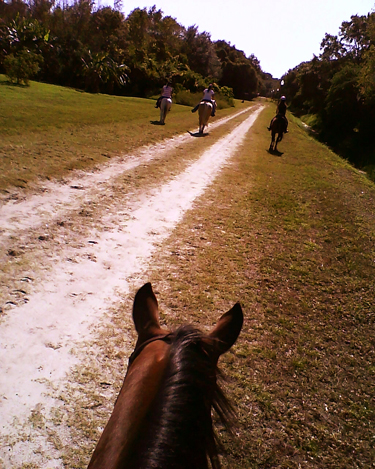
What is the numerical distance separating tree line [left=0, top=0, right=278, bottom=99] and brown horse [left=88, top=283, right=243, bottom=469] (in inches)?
857

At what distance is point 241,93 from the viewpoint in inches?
2938

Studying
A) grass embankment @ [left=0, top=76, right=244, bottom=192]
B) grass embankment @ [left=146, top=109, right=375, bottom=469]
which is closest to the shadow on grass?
grass embankment @ [left=0, top=76, right=244, bottom=192]

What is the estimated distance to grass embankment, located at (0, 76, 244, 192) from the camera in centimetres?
760

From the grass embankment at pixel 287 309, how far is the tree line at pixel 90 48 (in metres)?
18.4

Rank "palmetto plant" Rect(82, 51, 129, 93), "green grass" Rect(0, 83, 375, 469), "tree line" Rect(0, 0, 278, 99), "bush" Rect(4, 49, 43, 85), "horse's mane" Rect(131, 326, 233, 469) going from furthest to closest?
"palmetto plant" Rect(82, 51, 129, 93) → "tree line" Rect(0, 0, 278, 99) → "bush" Rect(4, 49, 43, 85) → "green grass" Rect(0, 83, 375, 469) → "horse's mane" Rect(131, 326, 233, 469)

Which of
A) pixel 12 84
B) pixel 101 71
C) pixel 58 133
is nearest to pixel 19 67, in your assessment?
pixel 12 84

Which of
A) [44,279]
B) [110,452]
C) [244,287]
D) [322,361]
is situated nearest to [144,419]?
[110,452]

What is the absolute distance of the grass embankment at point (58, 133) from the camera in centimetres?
760

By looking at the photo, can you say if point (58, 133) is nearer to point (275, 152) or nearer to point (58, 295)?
point (58, 295)

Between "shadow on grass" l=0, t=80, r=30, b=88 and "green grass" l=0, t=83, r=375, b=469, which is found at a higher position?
"shadow on grass" l=0, t=80, r=30, b=88

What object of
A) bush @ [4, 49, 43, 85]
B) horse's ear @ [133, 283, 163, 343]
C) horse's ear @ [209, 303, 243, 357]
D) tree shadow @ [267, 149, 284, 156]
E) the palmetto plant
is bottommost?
horse's ear @ [133, 283, 163, 343]

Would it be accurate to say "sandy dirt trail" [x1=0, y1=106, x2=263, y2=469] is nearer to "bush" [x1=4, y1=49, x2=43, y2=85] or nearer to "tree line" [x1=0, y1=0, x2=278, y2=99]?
"bush" [x1=4, y1=49, x2=43, y2=85]

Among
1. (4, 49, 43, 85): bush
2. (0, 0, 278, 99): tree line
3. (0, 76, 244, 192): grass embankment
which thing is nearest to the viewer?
(0, 76, 244, 192): grass embankment

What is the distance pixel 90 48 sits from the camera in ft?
95.9
